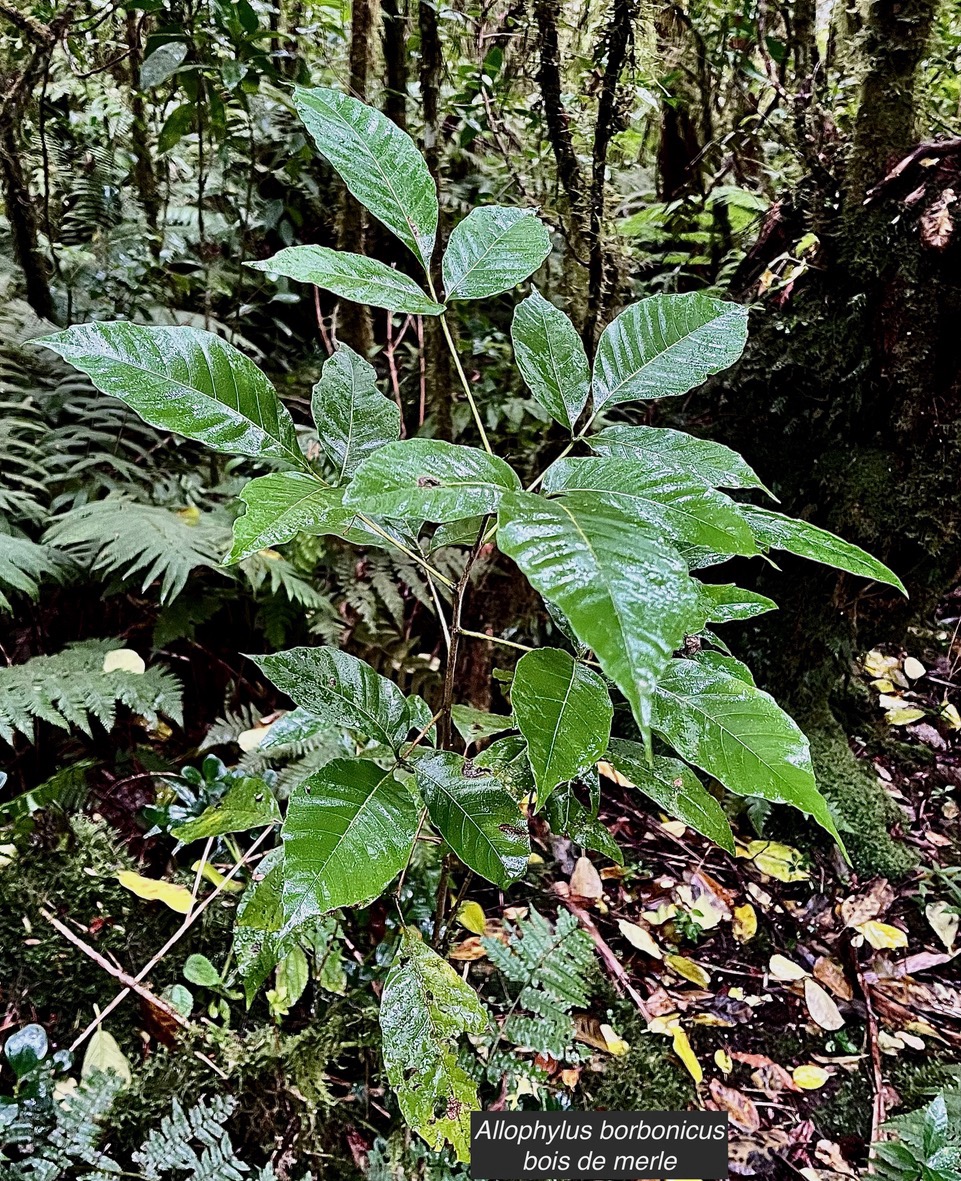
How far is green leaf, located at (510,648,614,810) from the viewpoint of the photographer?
546 millimetres

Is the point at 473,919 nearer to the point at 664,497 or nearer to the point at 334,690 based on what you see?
the point at 334,690

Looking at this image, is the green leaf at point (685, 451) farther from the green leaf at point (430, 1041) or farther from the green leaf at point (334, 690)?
the green leaf at point (430, 1041)

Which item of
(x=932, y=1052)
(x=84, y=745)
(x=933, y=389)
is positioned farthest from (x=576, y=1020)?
(x=933, y=389)

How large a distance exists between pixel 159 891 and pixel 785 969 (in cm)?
144

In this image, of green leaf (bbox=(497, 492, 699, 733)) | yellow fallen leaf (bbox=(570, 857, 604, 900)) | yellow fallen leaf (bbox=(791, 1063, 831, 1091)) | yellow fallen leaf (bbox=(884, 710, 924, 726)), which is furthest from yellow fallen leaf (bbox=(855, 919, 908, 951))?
green leaf (bbox=(497, 492, 699, 733))

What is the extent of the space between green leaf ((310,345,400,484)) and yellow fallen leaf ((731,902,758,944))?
168 cm

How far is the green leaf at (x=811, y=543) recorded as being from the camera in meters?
0.60

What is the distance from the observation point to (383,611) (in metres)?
2.04

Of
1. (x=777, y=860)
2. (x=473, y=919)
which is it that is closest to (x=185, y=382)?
(x=473, y=919)

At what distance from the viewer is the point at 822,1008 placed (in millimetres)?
1698

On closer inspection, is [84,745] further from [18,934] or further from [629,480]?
[629,480]

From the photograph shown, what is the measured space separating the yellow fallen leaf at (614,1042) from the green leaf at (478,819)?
1100 mm

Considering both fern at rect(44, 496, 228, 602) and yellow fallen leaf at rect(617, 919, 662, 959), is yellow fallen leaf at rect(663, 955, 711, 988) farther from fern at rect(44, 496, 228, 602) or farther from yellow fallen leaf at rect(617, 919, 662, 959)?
fern at rect(44, 496, 228, 602)

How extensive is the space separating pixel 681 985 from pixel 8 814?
147 cm
